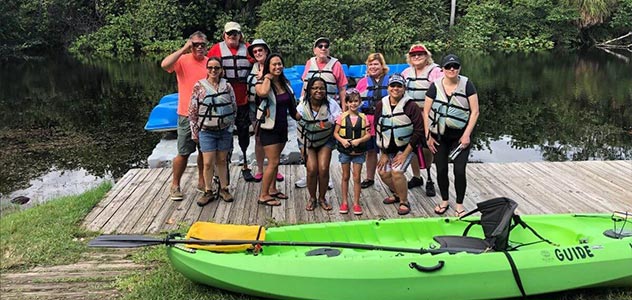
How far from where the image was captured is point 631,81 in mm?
15102

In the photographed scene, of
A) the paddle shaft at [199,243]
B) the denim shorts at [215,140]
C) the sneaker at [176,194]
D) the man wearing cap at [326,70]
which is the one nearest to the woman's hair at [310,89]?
the man wearing cap at [326,70]

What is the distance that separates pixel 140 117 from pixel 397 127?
8.07m

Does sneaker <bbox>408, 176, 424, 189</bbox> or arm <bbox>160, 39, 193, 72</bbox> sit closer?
arm <bbox>160, 39, 193, 72</bbox>

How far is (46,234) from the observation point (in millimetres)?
4480

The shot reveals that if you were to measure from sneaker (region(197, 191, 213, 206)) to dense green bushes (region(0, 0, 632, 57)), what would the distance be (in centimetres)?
1883

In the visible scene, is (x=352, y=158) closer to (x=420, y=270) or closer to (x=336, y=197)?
(x=336, y=197)

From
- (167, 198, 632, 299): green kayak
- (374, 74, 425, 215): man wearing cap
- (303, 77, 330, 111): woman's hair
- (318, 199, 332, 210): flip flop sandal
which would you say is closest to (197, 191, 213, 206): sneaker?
(318, 199, 332, 210): flip flop sandal

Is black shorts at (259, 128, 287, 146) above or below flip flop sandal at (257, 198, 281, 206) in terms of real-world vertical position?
above

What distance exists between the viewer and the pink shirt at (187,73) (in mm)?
4805

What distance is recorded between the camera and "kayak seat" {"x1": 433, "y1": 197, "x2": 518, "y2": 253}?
3.48 metres

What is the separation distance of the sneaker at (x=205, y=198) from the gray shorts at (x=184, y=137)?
465 millimetres

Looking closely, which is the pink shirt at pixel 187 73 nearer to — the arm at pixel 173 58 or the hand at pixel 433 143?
the arm at pixel 173 58

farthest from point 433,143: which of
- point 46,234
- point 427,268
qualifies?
point 46,234

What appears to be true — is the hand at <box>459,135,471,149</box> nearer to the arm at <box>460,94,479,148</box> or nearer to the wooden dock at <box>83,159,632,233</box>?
the arm at <box>460,94,479,148</box>
